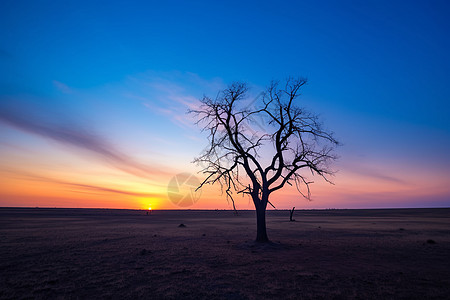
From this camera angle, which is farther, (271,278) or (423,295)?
(271,278)

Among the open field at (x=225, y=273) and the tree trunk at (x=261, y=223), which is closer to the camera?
the open field at (x=225, y=273)

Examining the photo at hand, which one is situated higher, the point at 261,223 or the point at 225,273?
the point at 261,223

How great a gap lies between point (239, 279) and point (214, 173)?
929cm

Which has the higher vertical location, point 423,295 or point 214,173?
point 214,173

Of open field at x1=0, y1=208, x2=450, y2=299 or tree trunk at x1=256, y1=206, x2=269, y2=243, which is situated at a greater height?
tree trunk at x1=256, y1=206, x2=269, y2=243

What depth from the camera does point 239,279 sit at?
9.85m

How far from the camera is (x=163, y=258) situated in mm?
13734

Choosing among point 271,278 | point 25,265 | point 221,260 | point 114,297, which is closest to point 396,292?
point 271,278

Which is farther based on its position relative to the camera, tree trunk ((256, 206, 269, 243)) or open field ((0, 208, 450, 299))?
tree trunk ((256, 206, 269, 243))

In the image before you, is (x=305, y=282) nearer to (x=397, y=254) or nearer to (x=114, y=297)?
(x=114, y=297)

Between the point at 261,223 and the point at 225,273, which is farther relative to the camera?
the point at 261,223

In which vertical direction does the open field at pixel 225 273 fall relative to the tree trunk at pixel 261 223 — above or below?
below

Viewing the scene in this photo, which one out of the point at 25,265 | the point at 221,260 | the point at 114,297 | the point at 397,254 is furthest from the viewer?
the point at 397,254

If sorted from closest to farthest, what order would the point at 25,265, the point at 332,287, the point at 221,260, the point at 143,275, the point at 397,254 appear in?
the point at 332,287, the point at 143,275, the point at 25,265, the point at 221,260, the point at 397,254
